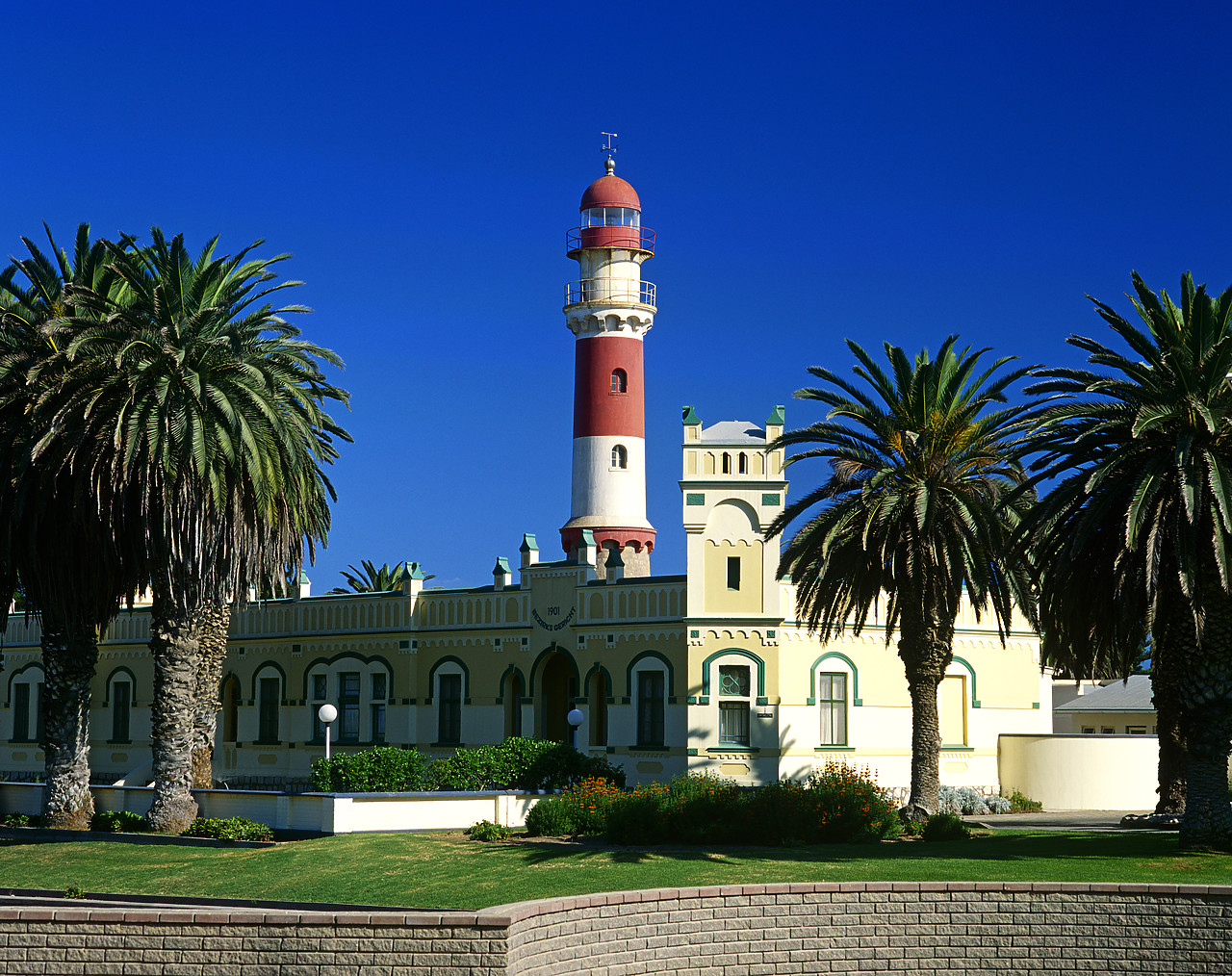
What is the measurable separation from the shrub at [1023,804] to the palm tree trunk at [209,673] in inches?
824

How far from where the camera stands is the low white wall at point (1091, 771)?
125ft

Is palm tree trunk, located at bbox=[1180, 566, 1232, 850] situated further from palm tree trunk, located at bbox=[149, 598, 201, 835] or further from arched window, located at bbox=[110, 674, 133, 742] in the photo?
arched window, located at bbox=[110, 674, 133, 742]

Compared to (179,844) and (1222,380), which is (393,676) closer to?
(179,844)

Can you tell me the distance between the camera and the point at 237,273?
104ft

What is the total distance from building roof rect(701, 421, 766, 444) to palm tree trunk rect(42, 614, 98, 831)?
1632 centimetres

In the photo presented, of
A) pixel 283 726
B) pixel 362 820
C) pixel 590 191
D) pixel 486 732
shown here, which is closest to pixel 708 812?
pixel 362 820

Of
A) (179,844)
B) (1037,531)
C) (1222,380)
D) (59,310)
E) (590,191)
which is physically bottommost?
(179,844)

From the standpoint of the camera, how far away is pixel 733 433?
124 feet

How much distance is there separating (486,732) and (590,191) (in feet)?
73.3

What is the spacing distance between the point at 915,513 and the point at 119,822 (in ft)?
62.2

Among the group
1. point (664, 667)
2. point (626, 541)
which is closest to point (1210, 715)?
point (664, 667)

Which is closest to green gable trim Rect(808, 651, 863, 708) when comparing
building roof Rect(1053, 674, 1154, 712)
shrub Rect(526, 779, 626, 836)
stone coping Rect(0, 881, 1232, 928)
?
shrub Rect(526, 779, 626, 836)

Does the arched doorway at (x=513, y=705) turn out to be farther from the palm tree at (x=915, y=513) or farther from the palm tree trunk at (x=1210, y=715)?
the palm tree trunk at (x=1210, y=715)

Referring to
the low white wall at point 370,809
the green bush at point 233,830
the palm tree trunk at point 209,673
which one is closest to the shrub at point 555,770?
the low white wall at point 370,809
